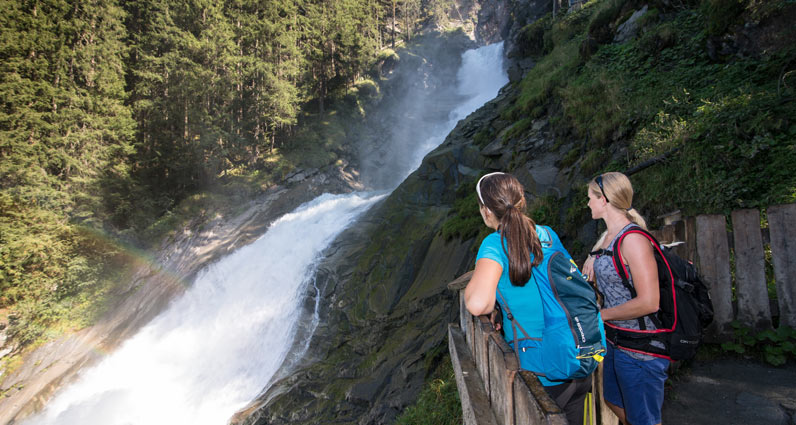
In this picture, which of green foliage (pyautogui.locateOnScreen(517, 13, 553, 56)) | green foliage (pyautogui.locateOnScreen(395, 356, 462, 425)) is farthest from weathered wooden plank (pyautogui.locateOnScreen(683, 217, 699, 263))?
green foliage (pyautogui.locateOnScreen(517, 13, 553, 56))

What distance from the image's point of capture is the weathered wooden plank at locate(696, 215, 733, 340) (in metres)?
3.14

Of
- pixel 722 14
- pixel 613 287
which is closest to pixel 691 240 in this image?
pixel 613 287

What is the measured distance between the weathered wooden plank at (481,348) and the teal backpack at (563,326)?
35 cm

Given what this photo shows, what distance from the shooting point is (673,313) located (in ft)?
6.25

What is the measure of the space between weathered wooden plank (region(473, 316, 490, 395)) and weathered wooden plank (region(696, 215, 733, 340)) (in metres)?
2.28

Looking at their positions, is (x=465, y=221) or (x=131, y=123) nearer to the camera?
(x=465, y=221)

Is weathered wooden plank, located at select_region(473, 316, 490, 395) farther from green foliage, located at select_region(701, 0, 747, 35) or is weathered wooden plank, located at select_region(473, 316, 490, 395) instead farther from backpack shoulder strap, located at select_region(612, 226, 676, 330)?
green foliage, located at select_region(701, 0, 747, 35)

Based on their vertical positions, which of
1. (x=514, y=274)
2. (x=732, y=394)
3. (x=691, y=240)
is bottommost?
(x=732, y=394)

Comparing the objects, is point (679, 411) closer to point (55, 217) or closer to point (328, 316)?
point (328, 316)

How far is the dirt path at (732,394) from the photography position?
2.53 metres

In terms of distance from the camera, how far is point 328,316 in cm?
1065

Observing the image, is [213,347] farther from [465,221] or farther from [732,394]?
[732,394]

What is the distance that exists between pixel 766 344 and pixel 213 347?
43.2ft

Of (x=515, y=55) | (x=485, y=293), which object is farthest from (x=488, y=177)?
(x=515, y=55)
